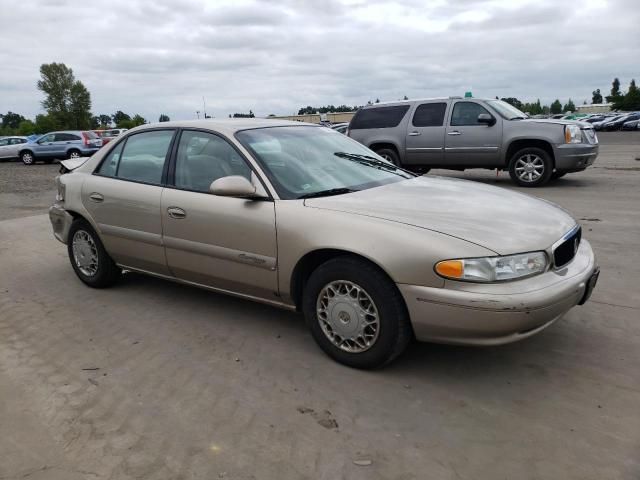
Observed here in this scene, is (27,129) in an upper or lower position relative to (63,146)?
upper

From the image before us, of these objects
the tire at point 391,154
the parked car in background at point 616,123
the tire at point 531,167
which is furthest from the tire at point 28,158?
the parked car in background at point 616,123

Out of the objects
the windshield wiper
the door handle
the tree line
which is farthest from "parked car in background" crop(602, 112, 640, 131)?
the tree line

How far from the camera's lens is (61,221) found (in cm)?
511

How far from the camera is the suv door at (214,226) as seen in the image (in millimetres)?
3531

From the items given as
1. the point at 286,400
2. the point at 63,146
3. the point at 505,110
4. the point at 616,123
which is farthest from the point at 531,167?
the point at 616,123

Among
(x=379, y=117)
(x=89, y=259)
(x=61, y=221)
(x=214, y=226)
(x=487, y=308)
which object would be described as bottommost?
(x=89, y=259)

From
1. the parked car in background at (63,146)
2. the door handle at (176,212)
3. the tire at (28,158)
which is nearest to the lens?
the door handle at (176,212)

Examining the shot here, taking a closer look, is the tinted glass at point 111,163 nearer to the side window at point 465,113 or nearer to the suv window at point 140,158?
the suv window at point 140,158

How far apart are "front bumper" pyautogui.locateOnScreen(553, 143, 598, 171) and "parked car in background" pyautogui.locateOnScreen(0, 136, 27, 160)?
25.1m

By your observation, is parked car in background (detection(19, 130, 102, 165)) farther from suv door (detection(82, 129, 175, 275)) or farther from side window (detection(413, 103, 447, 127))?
suv door (detection(82, 129, 175, 275))

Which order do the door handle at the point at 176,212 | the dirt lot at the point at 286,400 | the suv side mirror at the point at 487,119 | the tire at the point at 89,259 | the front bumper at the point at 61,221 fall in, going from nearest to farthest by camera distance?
the dirt lot at the point at 286,400, the door handle at the point at 176,212, the tire at the point at 89,259, the front bumper at the point at 61,221, the suv side mirror at the point at 487,119

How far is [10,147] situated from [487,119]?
2485cm

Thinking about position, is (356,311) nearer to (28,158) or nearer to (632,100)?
(28,158)

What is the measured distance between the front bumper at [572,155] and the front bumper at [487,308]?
776 cm
